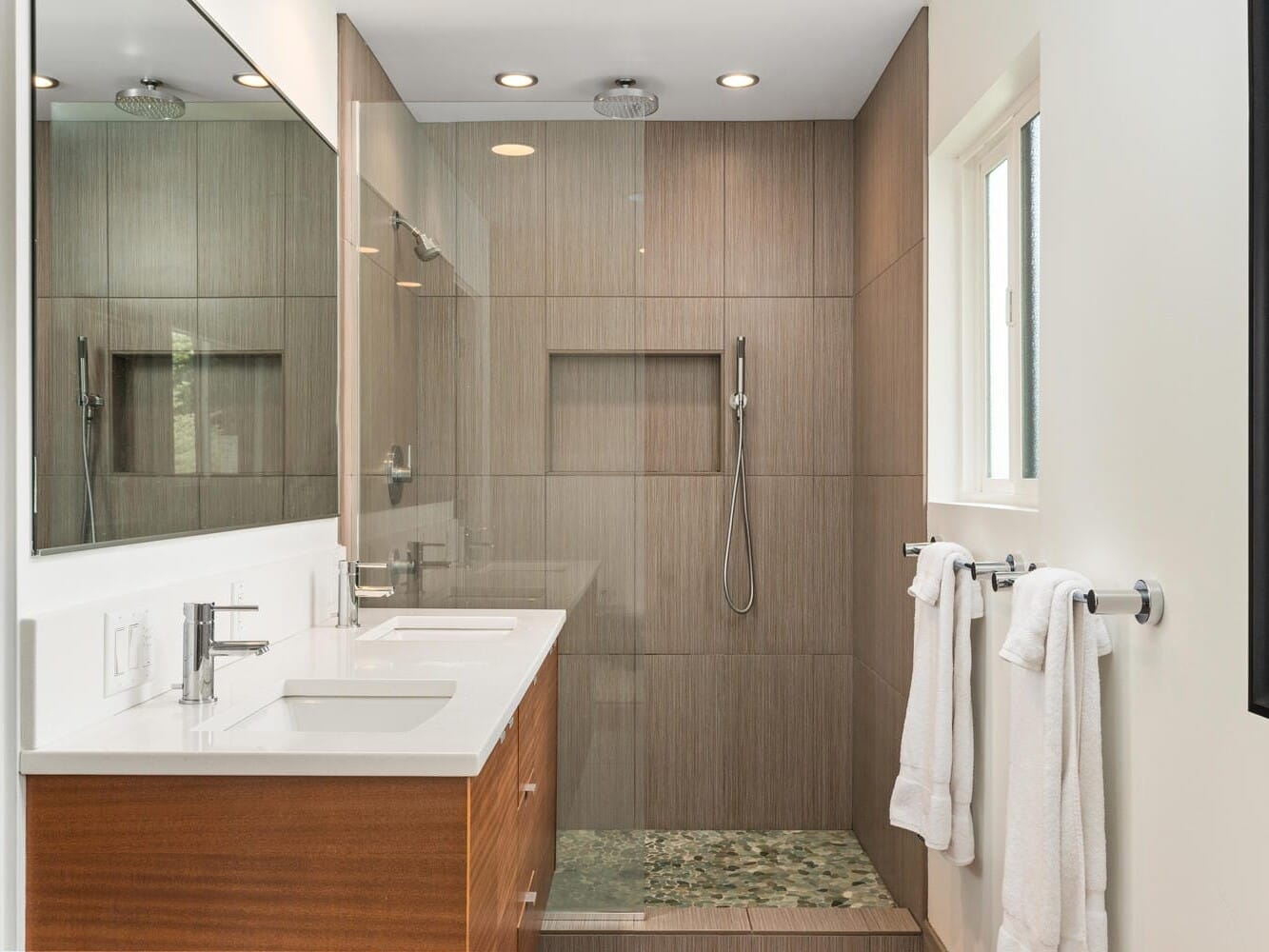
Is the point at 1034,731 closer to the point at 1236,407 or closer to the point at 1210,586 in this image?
the point at 1210,586

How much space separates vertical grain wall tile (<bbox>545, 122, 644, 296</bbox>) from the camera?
2678 millimetres

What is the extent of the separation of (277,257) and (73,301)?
2.54 ft

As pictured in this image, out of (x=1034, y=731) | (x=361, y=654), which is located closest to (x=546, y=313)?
(x=361, y=654)

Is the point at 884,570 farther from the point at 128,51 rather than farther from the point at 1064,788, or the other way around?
the point at 128,51

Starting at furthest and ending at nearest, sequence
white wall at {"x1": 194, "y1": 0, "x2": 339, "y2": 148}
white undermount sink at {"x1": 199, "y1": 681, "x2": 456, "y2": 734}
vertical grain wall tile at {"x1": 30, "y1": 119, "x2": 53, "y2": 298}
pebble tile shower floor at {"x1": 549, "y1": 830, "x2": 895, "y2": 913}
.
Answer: pebble tile shower floor at {"x1": 549, "y1": 830, "x2": 895, "y2": 913} → white wall at {"x1": 194, "y1": 0, "x2": 339, "y2": 148} → white undermount sink at {"x1": 199, "y1": 681, "x2": 456, "y2": 734} → vertical grain wall tile at {"x1": 30, "y1": 119, "x2": 53, "y2": 298}

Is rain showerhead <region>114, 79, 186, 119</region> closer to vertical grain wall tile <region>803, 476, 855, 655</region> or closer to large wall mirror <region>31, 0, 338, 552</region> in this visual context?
large wall mirror <region>31, 0, 338, 552</region>

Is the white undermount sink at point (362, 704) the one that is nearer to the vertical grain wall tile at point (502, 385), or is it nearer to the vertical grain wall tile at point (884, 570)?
the vertical grain wall tile at point (502, 385)

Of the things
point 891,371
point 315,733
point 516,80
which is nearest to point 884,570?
point 891,371

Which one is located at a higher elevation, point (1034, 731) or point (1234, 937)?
point (1034, 731)

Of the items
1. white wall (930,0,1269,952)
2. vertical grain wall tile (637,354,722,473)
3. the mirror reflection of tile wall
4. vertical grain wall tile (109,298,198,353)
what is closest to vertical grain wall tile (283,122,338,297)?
the mirror reflection of tile wall

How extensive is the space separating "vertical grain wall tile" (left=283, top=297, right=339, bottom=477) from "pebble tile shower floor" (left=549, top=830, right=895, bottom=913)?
1.16 meters

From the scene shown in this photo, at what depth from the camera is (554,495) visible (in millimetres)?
2676

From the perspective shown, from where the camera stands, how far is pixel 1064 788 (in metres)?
1.61

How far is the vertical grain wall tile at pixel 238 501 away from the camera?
6.20 feet
